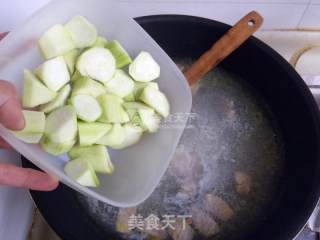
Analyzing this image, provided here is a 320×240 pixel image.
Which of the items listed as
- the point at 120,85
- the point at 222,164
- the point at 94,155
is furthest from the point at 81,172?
the point at 222,164

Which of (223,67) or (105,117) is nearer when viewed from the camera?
(105,117)

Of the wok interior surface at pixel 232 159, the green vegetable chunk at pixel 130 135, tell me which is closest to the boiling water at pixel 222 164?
the wok interior surface at pixel 232 159

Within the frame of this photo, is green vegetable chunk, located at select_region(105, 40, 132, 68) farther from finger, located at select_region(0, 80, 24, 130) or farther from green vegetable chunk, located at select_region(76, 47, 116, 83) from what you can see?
finger, located at select_region(0, 80, 24, 130)

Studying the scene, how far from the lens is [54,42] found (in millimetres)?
511

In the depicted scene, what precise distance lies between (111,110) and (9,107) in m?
0.14

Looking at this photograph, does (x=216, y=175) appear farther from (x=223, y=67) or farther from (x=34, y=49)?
(x=34, y=49)

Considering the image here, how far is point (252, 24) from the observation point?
2.02 feet

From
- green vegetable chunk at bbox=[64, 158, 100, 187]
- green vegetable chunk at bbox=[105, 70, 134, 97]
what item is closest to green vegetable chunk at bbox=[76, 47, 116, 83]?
green vegetable chunk at bbox=[105, 70, 134, 97]

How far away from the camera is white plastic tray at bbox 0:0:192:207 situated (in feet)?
1.67

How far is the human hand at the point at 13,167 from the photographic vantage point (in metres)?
0.40

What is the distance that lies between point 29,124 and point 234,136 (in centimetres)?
35

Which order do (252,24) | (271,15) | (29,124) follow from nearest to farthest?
(29,124) → (252,24) → (271,15)

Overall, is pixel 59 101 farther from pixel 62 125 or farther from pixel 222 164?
pixel 222 164

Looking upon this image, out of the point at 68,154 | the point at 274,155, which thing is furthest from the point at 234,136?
the point at 68,154
